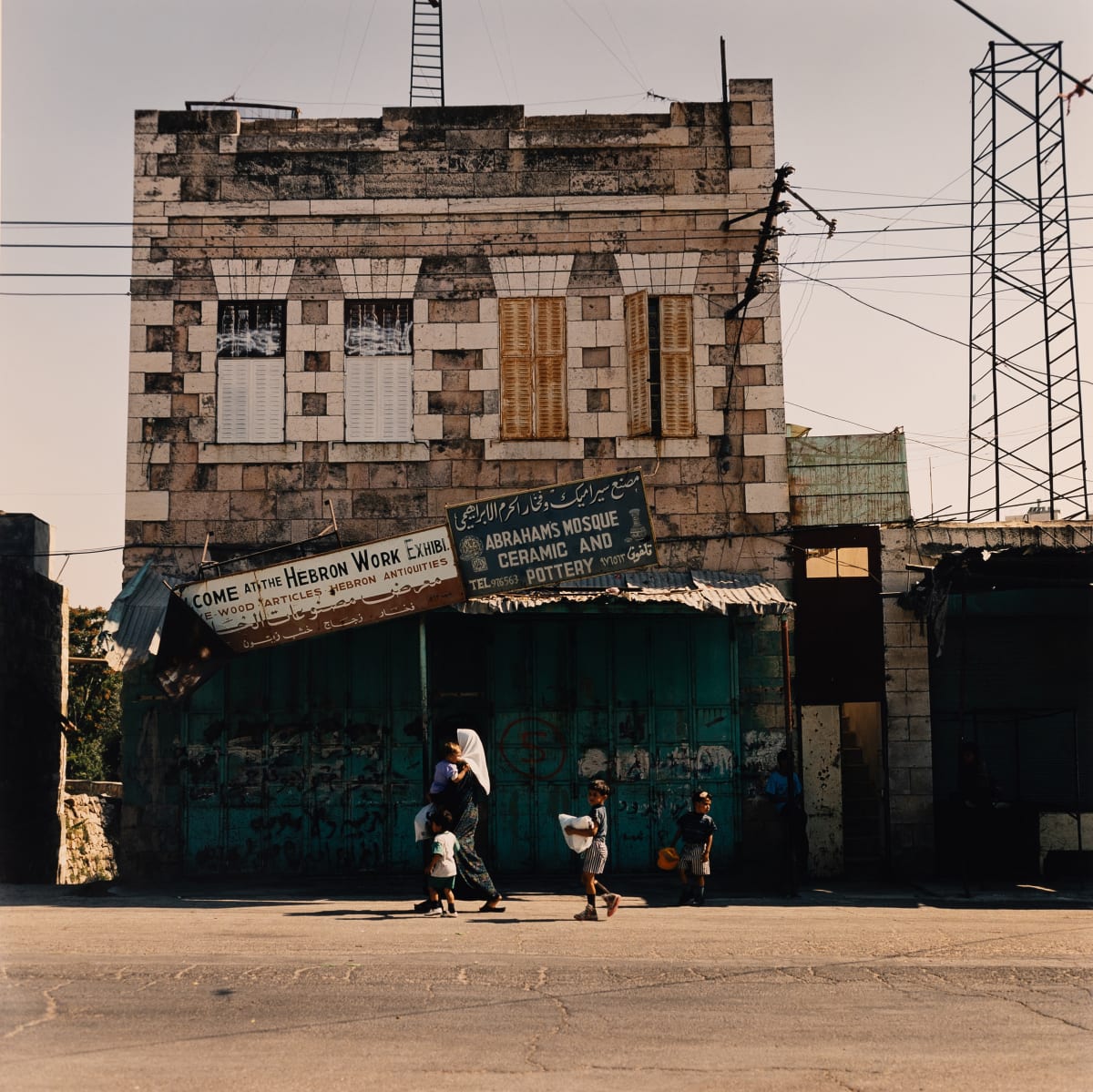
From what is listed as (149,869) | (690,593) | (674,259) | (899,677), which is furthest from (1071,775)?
(149,869)

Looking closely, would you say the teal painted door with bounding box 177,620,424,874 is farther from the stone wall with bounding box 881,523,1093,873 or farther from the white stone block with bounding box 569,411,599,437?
the stone wall with bounding box 881,523,1093,873

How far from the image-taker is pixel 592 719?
53.7 feet

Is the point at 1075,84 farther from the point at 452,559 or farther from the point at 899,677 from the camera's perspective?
the point at 899,677

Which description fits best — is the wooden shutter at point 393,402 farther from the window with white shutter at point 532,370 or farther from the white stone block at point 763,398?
the white stone block at point 763,398

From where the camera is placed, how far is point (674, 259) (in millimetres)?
16906

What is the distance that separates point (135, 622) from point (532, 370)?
19.3 ft

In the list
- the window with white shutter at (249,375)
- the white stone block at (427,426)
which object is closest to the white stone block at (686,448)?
the white stone block at (427,426)

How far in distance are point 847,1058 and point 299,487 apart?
10977mm

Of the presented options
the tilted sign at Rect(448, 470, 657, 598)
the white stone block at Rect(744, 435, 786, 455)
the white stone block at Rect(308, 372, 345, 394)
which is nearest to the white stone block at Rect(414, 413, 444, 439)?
the white stone block at Rect(308, 372, 345, 394)

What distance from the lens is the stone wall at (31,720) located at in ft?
61.2

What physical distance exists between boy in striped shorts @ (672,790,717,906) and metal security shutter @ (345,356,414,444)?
613cm

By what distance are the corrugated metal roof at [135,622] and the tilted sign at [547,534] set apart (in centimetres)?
355

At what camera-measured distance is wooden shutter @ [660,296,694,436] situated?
16.8 m

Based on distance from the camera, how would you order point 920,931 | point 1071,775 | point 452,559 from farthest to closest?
1. point 1071,775
2. point 452,559
3. point 920,931
